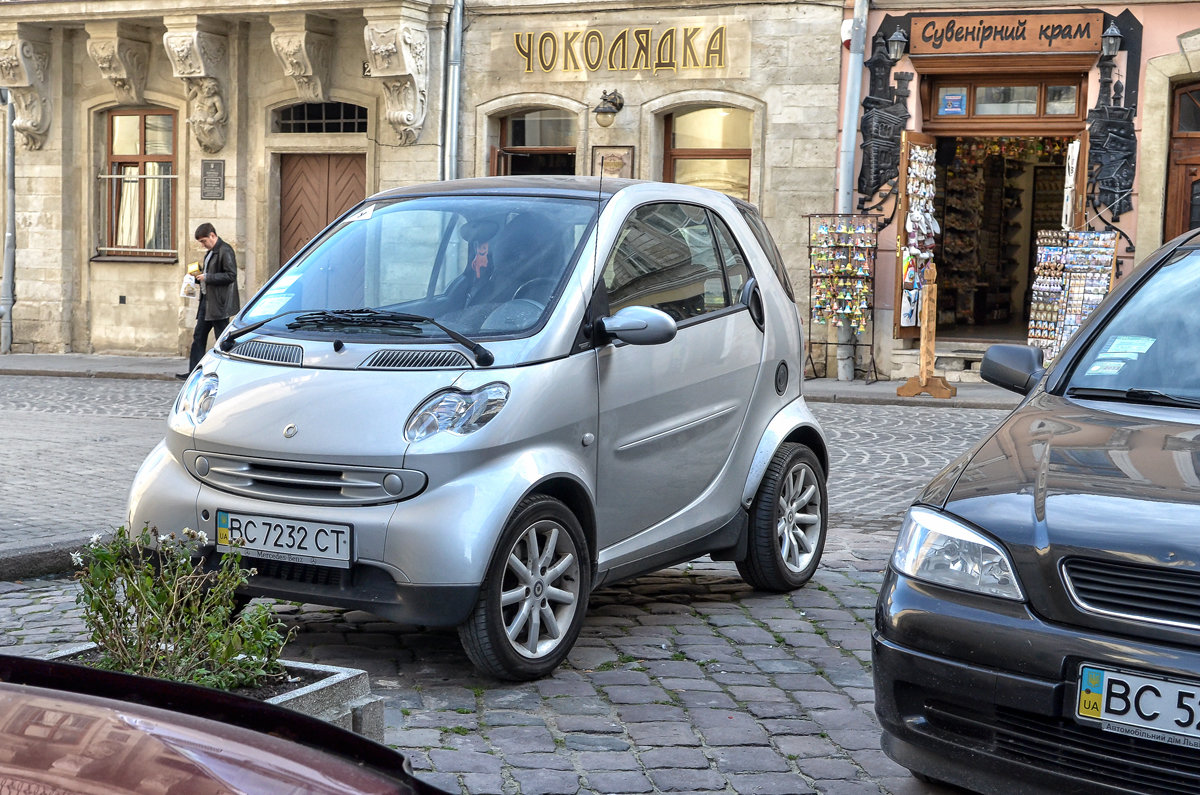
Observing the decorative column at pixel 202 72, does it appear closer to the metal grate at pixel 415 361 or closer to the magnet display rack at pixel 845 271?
the magnet display rack at pixel 845 271

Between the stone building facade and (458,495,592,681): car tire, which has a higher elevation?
the stone building facade

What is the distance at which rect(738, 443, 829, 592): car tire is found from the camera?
20.5 ft

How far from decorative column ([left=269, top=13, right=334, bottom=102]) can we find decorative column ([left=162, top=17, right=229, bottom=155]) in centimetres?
88

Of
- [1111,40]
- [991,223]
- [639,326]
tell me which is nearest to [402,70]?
[991,223]

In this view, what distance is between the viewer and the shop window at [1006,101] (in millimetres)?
18203

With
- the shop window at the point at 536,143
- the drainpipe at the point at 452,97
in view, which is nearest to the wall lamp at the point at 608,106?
the shop window at the point at 536,143

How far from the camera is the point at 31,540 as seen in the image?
7004 millimetres

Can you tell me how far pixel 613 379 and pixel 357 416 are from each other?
3.24 ft

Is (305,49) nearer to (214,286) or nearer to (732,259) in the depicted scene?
(214,286)

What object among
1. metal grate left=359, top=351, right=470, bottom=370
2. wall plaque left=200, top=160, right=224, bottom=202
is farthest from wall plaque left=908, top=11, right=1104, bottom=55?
metal grate left=359, top=351, right=470, bottom=370

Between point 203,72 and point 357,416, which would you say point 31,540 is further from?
point 203,72

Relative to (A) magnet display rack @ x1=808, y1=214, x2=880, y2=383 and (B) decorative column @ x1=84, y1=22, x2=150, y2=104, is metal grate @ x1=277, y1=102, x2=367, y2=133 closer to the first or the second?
(B) decorative column @ x1=84, y1=22, x2=150, y2=104

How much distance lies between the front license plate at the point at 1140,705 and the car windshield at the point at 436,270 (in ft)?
7.86

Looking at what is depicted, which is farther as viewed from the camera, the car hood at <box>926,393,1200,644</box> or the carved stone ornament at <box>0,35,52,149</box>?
the carved stone ornament at <box>0,35,52,149</box>
